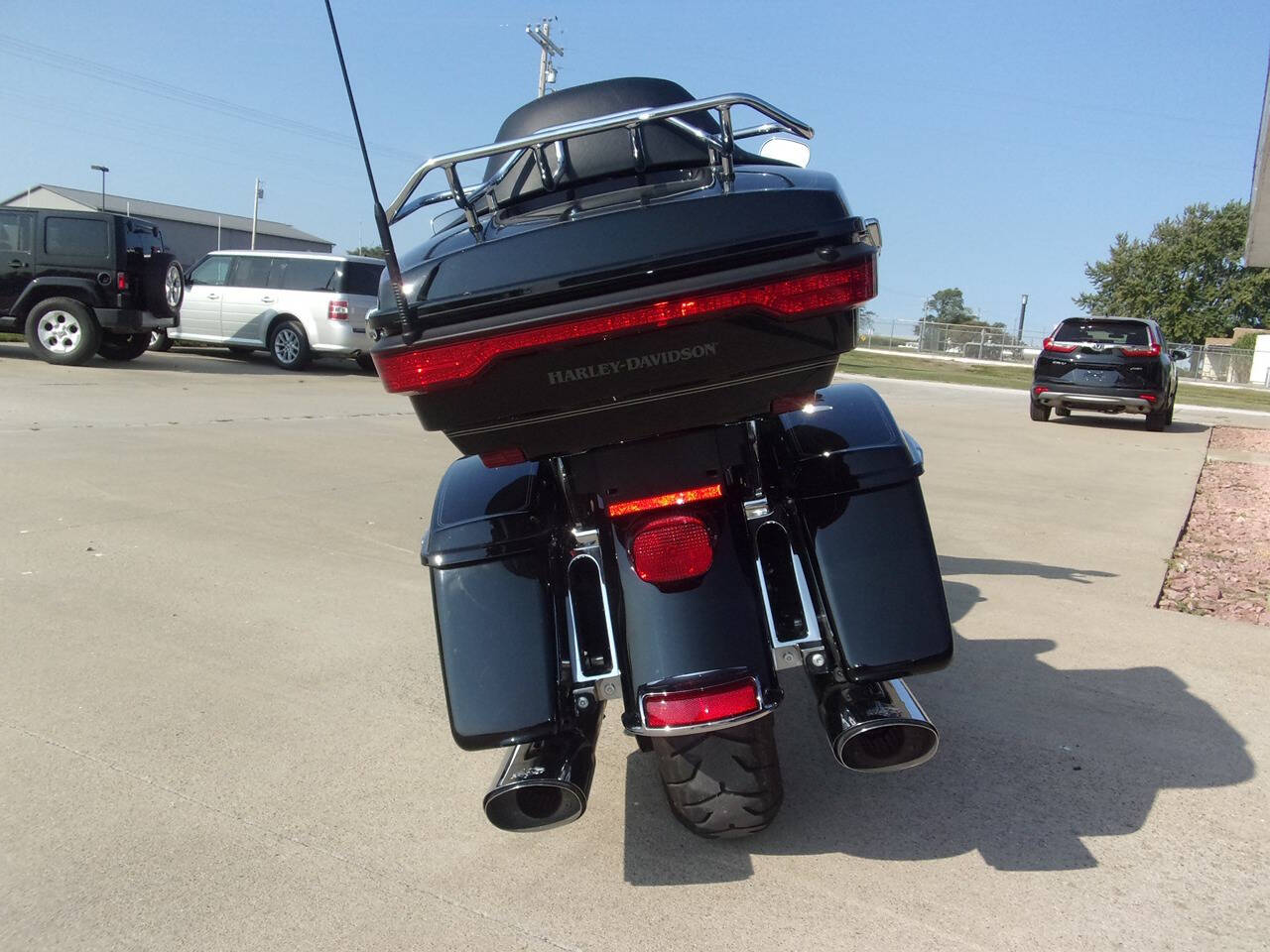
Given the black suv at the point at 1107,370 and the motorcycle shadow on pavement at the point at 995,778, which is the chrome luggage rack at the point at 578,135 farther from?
the black suv at the point at 1107,370

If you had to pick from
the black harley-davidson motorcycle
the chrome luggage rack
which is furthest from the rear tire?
the chrome luggage rack

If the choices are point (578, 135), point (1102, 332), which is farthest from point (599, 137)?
point (1102, 332)

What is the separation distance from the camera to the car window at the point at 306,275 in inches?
638

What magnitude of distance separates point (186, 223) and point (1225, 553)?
7470 cm

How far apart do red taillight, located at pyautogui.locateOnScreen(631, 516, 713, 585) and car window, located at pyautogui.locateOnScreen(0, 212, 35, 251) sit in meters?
14.0

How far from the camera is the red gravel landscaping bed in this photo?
17.3ft

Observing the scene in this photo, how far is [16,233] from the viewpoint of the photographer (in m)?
13.7

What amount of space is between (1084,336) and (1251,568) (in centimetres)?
962

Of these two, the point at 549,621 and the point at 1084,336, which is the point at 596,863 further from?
the point at 1084,336

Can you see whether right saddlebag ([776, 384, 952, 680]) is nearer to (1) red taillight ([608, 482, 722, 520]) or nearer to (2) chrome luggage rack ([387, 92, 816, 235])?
(1) red taillight ([608, 482, 722, 520])

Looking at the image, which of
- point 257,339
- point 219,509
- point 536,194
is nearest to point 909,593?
point 536,194

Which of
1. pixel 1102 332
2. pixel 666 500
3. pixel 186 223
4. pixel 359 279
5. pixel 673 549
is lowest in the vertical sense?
pixel 673 549

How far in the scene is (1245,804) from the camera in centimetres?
303

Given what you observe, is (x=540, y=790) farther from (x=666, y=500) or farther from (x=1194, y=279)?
(x=1194, y=279)
